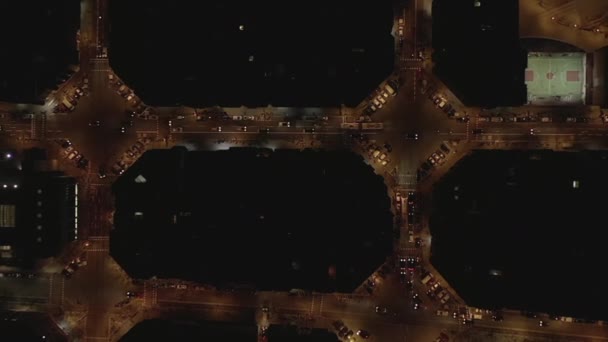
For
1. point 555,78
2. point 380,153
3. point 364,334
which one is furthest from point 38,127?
point 555,78

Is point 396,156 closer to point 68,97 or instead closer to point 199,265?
point 199,265

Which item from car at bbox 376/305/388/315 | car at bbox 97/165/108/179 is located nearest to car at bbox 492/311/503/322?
car at bbox 376/305/388/315

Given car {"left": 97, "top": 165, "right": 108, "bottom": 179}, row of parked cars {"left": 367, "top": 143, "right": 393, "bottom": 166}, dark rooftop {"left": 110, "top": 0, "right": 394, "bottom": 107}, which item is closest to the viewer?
dark rooftop {"left": 110, "top": 0, "right": 394, "bottom": 107}

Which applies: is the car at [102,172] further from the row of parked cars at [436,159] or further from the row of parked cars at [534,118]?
the row of parked cars at [534,118]

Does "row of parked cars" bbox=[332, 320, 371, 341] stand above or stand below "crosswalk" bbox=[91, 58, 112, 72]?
below

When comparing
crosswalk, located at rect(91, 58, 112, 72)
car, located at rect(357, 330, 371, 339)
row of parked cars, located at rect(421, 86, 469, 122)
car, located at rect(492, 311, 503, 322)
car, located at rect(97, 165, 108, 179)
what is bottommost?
car, located at rect(357, 330, 371, 339)

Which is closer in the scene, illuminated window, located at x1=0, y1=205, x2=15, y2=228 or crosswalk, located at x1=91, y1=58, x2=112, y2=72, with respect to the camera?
illuminated window, located at x1=0, y1=205, x2=15, y2=228

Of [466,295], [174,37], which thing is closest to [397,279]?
[466,295]

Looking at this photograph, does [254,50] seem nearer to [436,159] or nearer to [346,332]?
[436,159]

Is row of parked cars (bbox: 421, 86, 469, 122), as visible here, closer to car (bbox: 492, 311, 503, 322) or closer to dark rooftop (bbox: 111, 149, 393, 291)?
dark rooftop (bbox: 111, 149, 393, 291)
